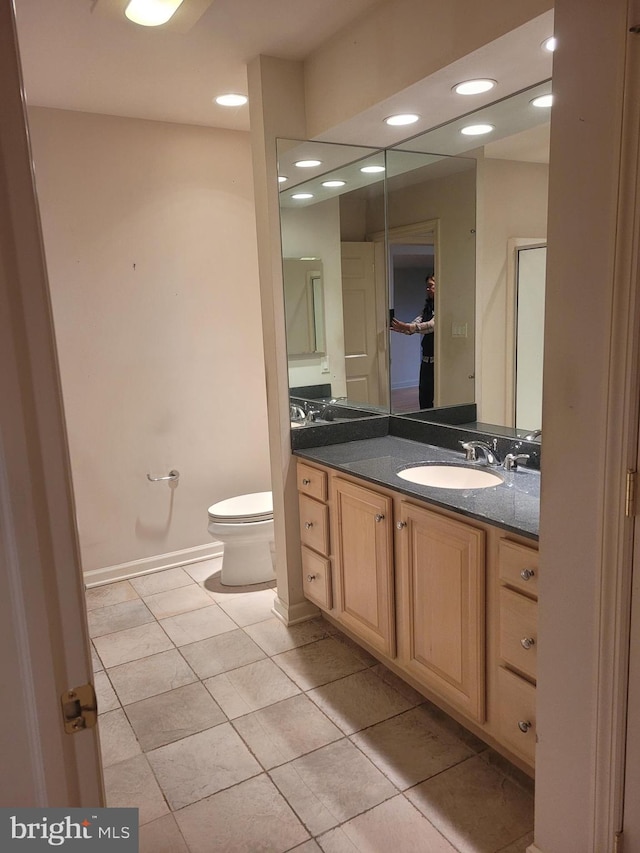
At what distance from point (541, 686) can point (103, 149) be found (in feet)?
10.3

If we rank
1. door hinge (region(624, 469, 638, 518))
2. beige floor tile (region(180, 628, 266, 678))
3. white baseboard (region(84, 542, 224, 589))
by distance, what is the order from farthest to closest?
1. white baseboard (region(84, 542, 224, 589))
2. beige floor tile (region(180, 628, 266, 678))
3. door hinge (region(624, 469, 638, 518))

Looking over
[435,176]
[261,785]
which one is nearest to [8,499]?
[261,785]

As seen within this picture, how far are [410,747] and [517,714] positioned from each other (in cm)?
47

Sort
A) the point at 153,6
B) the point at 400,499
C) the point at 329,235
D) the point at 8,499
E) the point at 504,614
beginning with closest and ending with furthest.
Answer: the point at 8,499, the point at 504,614, the point at 153,6, the point at 400,499, the point at 329,235

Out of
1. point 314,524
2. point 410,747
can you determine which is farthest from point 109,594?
point 410,747

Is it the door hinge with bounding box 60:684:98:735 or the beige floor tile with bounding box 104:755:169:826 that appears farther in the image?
the beige floor tile with bounding box 104:755:169:826

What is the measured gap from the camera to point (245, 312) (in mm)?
3756

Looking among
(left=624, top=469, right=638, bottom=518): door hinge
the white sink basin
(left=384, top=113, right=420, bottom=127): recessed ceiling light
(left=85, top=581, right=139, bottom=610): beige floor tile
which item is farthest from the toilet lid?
(left=624, top=469, right=638, bottom=518): door hinge

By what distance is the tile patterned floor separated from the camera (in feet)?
5.80

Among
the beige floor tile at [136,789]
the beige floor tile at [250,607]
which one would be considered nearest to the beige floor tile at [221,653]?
the beige floor tile at [250,607]

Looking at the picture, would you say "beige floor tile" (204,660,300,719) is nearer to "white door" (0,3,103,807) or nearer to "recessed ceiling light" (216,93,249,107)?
"white door" (0,3,103,807)

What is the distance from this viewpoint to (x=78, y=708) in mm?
823

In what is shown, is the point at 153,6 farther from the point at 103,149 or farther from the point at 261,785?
the point at 261,785

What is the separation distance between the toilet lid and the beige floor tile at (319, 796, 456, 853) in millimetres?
1664
